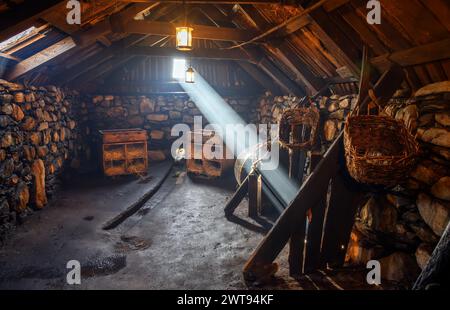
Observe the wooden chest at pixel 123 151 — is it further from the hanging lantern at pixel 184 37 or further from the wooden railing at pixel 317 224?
the wooden railing at pixel 317 224

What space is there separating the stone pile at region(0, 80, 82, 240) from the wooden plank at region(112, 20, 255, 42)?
238 cm

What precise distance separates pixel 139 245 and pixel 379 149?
3.90 metres

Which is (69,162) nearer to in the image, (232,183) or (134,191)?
(134,191)

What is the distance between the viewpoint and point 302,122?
→ 17.8ft

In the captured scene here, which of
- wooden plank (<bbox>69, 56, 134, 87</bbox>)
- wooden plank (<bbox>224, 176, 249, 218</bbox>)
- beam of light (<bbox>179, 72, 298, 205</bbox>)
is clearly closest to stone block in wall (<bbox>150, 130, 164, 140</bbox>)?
beam of light (<bbox>179, 72, 298, 205</bbox>)

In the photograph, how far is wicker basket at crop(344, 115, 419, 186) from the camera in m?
2.70

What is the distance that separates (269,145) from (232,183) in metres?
2.34

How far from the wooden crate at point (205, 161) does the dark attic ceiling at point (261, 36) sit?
2.27 metres

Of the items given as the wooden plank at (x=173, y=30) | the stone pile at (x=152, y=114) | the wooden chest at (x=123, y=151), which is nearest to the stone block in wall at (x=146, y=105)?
the stone pile at (x=152, y=114)

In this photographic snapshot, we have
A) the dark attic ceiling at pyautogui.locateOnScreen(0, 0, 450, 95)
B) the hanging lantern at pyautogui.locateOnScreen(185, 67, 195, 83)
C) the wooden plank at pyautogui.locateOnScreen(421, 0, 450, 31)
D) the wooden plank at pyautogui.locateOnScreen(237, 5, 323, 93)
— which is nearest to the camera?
the wooden plank at pyautogui.locateOnScreen(421, 0, 450, 31)

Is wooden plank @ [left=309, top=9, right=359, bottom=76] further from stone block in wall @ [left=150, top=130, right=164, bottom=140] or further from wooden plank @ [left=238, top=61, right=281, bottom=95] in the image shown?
stone block in wall @ [left=150, top=130, right=164, bottom=140]

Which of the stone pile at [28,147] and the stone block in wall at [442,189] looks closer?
the stone block in wall at [442,189]

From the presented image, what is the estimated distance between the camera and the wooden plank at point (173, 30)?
5380 mm

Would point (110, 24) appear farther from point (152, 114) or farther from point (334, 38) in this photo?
point (152, 114)
